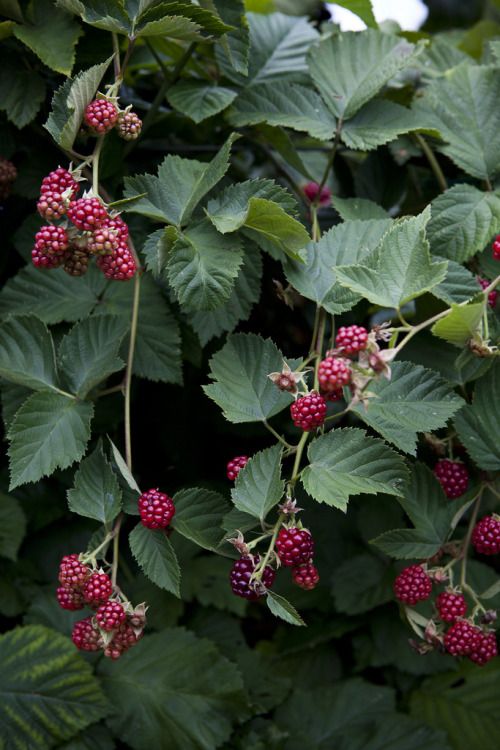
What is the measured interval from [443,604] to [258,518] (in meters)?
0.26

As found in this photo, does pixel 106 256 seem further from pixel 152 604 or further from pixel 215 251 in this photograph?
pixel 152 604

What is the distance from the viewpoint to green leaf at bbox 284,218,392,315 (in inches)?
36.1

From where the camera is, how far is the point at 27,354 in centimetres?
97

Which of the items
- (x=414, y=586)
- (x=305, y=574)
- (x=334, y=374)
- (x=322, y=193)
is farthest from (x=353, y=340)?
(x=322, y=193)

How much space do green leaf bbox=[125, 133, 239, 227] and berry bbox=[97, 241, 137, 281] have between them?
0.23 ft

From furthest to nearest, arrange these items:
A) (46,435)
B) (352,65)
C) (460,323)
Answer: (352,65) → (46,435) → (460,323)

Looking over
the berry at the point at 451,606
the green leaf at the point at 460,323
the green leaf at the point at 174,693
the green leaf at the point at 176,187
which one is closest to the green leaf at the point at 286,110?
the green leaf at the point at 176,187

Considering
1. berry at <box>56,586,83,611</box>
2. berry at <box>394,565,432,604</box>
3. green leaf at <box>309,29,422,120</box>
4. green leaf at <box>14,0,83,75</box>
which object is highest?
green leaf at <box>14,0,83,75</box>

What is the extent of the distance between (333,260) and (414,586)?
393 mm

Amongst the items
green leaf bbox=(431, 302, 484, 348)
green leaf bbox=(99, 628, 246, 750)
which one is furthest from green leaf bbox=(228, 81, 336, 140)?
green leaf bbox=(99, 628, 246, 750)

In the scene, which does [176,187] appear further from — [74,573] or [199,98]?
[74,573]

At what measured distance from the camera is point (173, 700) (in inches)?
45.6

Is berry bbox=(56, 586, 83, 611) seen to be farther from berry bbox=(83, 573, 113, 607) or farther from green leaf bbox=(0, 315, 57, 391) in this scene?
green leaf bbox=(0, 315, 57, 391)

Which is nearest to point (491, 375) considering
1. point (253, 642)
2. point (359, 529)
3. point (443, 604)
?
point (443, 604)
